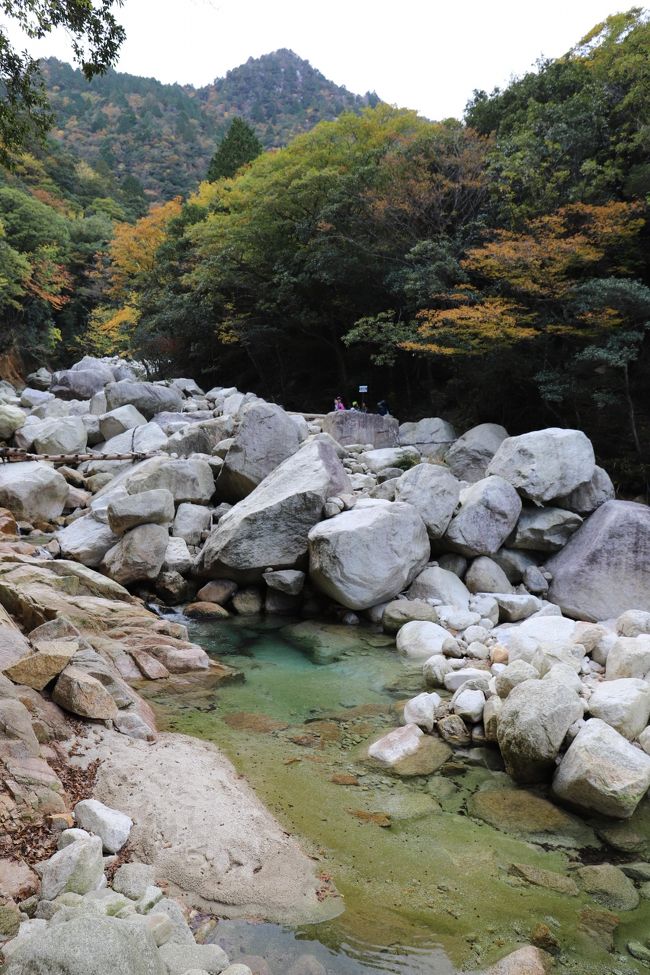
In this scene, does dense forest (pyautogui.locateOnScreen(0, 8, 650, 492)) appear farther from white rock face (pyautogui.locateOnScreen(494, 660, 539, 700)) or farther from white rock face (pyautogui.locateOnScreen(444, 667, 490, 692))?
white rock face (pyautogui.locateOnScreen(494, 660, 539, 700))

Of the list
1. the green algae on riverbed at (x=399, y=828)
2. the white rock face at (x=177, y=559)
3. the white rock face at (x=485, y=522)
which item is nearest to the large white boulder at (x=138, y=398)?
the white rock face at (x=177, y=559)

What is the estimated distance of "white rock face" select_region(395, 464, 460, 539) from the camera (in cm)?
1134

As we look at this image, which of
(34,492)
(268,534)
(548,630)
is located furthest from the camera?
(34,492)

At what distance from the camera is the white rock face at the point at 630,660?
6.76 m

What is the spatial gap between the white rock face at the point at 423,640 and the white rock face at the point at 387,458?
18.7 ft

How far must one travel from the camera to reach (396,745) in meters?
6.09

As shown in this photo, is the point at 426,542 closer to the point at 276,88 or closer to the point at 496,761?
the point at 496,761

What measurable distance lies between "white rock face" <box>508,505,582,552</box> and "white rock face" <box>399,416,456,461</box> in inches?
235

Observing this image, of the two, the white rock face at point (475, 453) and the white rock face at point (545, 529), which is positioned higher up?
the white rock face at point (475, 453)

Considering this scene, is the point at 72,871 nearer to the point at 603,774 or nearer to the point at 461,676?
the point at 603,774

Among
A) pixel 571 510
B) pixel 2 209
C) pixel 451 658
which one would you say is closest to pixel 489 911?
pixel 451 658

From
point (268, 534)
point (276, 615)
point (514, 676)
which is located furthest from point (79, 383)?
point (514, 676)

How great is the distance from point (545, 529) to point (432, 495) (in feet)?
7.29

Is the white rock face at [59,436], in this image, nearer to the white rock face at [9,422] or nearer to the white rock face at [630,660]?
the white rock face at [9,422]
